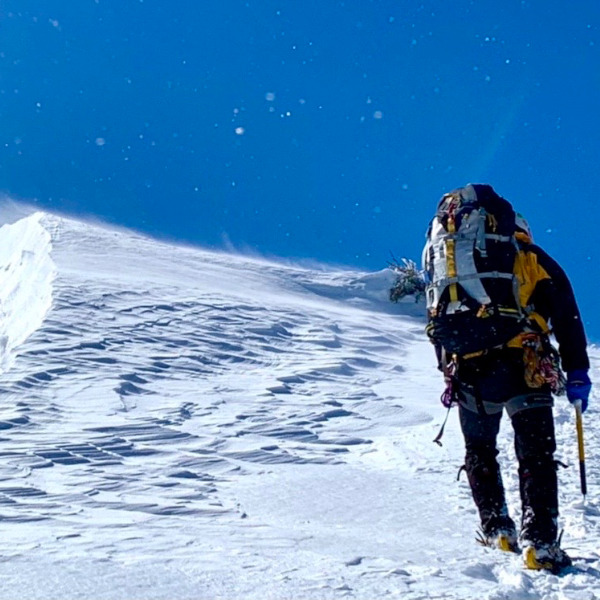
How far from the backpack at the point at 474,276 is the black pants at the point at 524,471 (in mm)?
333

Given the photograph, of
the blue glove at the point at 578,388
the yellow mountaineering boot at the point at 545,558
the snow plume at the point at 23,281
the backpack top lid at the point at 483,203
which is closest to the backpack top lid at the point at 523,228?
the backpack top lid at the point at 483,203

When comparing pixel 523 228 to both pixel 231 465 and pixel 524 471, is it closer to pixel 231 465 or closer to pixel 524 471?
pixel 524 471

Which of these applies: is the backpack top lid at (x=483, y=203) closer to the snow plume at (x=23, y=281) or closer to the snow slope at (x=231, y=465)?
the snow slope at (x=231, y=465)

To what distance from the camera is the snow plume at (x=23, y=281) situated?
1080 cm

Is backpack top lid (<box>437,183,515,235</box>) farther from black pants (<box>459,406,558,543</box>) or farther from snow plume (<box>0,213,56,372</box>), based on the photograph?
snow plume (<box>0,213,56,372</box>)

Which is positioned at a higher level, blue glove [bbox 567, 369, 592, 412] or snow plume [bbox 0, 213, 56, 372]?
snow plume [bbox 0, 213, 56, 372]

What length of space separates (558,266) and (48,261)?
13738 mm

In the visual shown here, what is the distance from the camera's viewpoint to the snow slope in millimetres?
2521

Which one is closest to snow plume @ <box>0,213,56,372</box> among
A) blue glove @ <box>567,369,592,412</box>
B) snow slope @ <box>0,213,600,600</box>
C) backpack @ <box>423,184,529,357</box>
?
snow slope @ <box>0,213,600,600</box>

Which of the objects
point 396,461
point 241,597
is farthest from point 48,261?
point 241,597

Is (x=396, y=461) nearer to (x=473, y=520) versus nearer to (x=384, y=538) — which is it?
(x=473, y=520)

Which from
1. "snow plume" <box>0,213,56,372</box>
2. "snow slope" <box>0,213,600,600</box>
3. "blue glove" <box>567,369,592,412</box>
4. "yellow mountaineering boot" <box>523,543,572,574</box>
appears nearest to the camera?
"snow slope" <box>0,213,600,600</box>

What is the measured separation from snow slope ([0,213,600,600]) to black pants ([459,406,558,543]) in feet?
0.52

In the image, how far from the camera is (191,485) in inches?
165
